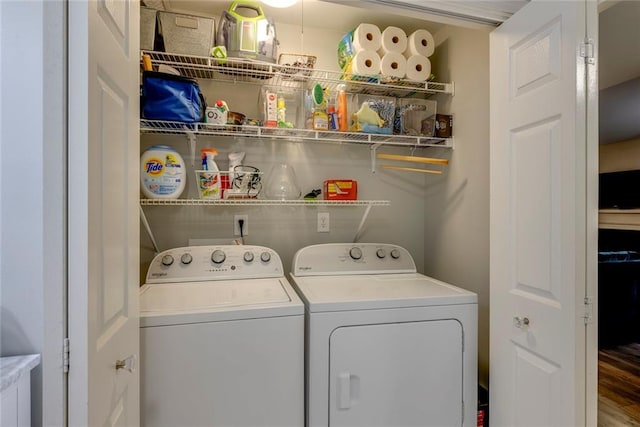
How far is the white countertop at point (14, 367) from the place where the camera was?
538 millimetres

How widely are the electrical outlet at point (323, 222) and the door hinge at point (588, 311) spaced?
4.50ft

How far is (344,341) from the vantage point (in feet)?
4.23

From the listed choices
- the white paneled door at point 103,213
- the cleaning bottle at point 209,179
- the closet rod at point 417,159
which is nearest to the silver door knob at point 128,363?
the white paneled door at point 103,213

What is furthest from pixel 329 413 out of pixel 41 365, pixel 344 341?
pixel 41 365

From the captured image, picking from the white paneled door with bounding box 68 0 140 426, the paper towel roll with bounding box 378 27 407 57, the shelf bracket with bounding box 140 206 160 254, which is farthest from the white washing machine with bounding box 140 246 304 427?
the paper towel roll with bounding box 378 27 407 57

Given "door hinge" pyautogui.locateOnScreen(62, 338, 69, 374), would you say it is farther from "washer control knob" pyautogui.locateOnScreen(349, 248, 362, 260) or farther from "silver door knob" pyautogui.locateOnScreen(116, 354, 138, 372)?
"washer control knob" pyautogui.locateOnScreen(349, 248, 362, 260)

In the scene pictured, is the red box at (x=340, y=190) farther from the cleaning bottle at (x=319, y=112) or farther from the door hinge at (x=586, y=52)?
the door hinge at (x=586, y=52)

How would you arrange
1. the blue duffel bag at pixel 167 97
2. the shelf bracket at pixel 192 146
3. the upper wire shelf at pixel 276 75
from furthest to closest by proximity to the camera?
the shelf bracket at pixel 192 146
the upper wire shelf at pixel 276 75
the blue duffel bag at pixel 167 97

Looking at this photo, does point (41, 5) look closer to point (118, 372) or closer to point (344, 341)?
point (118, 372)

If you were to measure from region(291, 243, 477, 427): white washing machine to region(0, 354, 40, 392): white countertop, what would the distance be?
2.80 ft

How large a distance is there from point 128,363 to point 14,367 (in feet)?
1.26

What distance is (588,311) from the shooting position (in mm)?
1010

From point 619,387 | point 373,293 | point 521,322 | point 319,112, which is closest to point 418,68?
point 319,112

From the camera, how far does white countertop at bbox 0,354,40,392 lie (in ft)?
1.76
